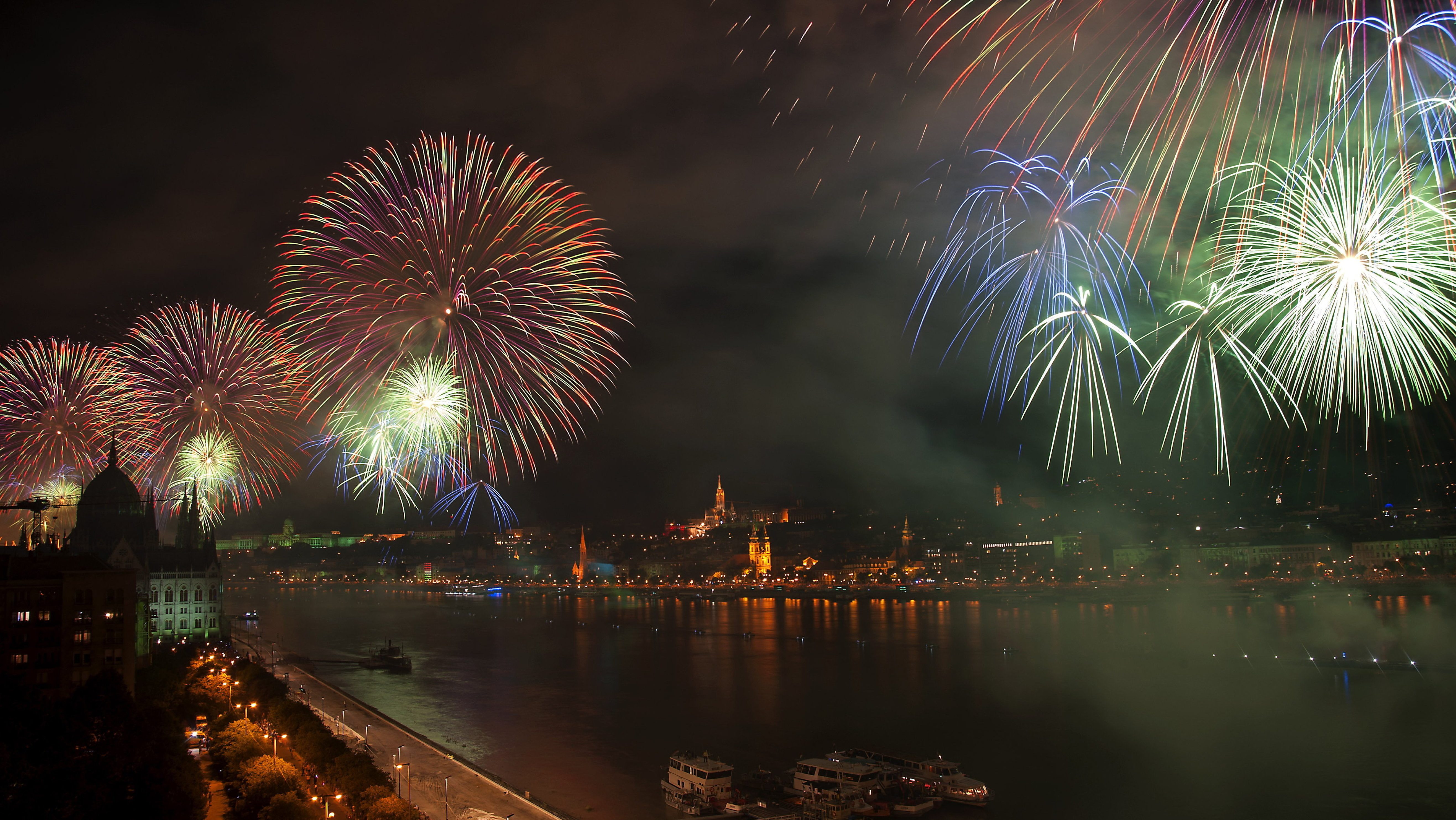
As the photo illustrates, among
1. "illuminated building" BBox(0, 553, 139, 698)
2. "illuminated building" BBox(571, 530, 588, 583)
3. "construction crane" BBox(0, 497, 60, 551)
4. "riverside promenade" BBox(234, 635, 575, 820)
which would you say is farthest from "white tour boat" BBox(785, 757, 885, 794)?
"illuminated building" BBox(571, 530, 588, 583)

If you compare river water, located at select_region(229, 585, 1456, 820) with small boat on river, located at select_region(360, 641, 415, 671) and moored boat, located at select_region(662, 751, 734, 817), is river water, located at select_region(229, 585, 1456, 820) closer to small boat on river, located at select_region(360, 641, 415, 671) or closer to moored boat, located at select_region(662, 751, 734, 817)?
moored boat, located at select_region(662, 751, 734, 817)

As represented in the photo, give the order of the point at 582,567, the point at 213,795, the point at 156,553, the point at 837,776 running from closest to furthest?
the point at 213,795 → the point at 837,776 → the point at 156,553 → the point at 582,567

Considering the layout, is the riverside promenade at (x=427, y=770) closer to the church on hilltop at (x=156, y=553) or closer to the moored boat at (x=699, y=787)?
the moored boat at (x=699, y=787)

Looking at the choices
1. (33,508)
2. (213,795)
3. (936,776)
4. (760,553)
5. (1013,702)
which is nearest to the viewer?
(213,795)

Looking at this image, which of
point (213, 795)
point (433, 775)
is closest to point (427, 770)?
point (433, 775)

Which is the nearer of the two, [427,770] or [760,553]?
[427,770]

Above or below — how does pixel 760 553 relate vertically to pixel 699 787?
below

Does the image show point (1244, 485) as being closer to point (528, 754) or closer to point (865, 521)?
point (865, 521)

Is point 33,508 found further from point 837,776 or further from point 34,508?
point 837,776
